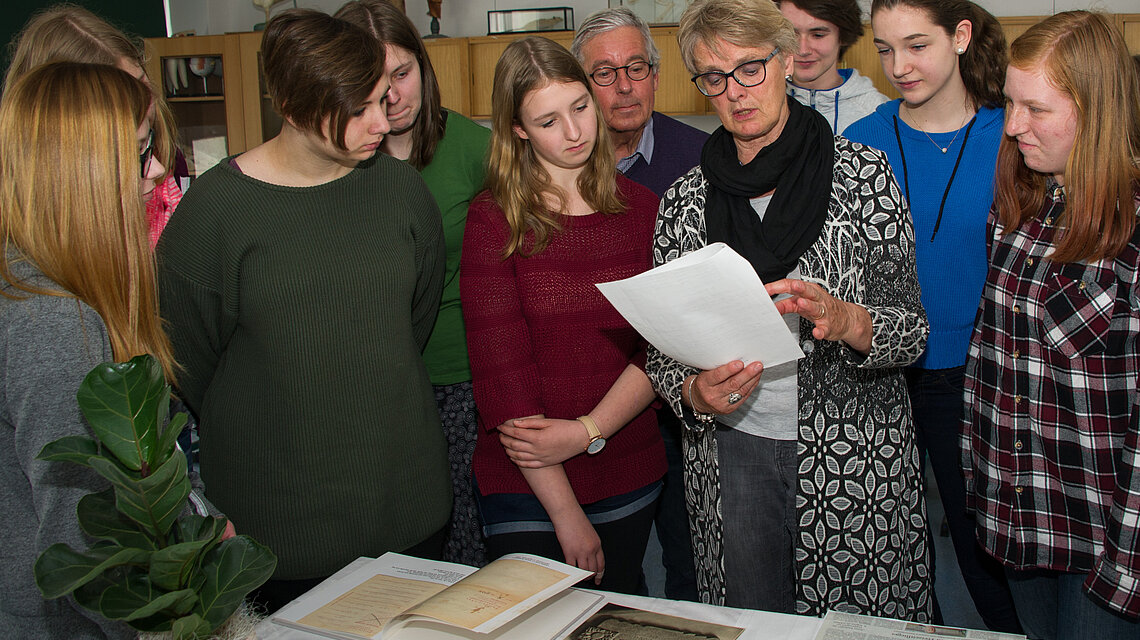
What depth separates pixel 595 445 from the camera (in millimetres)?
1602

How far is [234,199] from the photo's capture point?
1.39 metres

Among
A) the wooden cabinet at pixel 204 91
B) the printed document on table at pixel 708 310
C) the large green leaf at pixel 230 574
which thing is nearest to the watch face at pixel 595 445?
the printed document on table at pixel 708 310

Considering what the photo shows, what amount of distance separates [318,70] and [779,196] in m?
0.77

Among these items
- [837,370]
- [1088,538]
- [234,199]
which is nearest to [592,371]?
[837,370]

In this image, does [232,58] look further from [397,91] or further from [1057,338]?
[1057,338]

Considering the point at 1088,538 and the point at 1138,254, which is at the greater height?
the point at 1138,254

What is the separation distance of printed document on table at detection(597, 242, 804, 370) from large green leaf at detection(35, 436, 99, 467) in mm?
659

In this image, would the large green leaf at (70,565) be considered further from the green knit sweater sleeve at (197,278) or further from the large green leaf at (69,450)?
the green knit sweater sleeve at (197,278)

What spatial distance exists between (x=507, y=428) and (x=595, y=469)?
0.19 meters

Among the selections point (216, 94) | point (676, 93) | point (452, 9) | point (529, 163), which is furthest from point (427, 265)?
point (216, 94)

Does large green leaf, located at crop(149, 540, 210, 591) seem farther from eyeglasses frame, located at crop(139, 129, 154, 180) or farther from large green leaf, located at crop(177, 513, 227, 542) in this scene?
eyeglasses frame, located at crop(139, 129, 154, 180)

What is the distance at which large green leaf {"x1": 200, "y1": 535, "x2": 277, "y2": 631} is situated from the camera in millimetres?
876

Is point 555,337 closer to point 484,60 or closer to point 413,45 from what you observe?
point 413,45

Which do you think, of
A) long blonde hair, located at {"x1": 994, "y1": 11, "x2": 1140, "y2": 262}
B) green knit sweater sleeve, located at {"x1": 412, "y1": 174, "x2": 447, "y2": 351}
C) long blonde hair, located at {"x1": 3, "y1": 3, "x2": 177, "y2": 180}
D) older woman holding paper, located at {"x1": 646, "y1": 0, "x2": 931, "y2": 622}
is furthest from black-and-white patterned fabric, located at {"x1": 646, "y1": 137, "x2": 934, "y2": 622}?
long blonde hair, located at {"x1": 3, "y1": 3, "x2": 177, "y2": 180}
